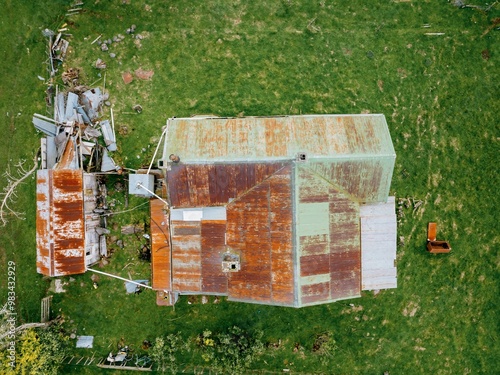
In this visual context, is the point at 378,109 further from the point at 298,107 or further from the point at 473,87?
the point at 473,87

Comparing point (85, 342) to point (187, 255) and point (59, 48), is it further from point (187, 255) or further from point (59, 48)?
point (59, 48)

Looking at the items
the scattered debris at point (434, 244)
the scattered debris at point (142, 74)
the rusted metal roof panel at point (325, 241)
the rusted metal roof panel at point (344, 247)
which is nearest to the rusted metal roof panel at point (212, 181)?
the rusted metal roof panel at point (325, 241)

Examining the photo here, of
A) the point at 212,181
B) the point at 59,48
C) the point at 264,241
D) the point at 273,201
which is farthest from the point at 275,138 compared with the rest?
the point at 59,48

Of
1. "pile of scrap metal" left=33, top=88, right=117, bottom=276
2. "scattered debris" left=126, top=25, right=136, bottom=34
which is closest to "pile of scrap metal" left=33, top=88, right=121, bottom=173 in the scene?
"pile of scrap metal" left=33, top=88, right=117, bottom=276

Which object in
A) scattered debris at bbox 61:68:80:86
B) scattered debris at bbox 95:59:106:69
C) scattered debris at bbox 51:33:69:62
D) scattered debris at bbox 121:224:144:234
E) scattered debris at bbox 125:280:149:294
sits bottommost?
scattered debris at bbox 125:280:149:294

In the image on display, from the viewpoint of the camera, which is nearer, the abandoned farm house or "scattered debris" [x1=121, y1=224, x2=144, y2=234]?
the abandoned farm house

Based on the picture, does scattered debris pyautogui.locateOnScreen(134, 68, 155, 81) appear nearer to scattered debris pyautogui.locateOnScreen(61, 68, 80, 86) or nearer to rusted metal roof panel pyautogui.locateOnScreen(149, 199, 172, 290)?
scattered debris pyautogui.locateOnScreen(61, 68, 80, 86)

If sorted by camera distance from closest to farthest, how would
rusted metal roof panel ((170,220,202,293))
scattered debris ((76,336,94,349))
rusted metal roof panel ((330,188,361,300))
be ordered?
1. rusted metal roof panel ((330,188,361,300))
2. rusted metal roof panel ((170,220,202,293))
3. scattered debris ((76,336,94,349))
